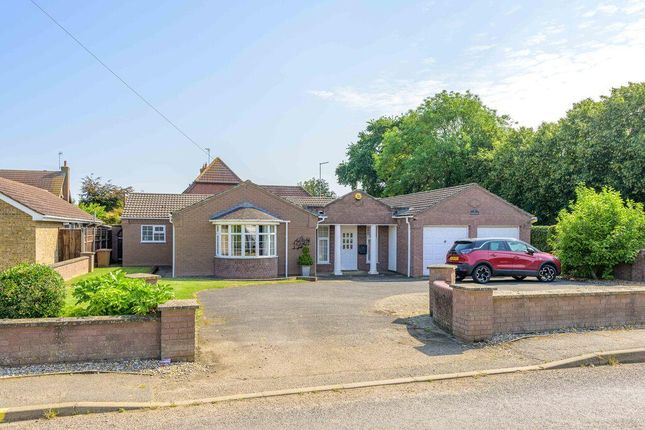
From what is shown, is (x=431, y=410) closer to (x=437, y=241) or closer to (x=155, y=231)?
(x=437, y=241)

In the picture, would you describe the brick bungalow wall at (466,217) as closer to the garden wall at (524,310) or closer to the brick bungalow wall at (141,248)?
the garden wall at (524,310)

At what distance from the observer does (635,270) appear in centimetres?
1930

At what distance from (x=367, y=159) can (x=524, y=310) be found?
4857 cm

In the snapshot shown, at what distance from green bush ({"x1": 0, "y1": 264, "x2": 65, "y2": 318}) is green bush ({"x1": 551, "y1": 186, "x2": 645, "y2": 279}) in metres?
18.8

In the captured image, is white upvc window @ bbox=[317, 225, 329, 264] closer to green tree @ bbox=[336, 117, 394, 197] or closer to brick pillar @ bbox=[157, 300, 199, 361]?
brick pillar @ bbox=[157, 300, 199, 361]

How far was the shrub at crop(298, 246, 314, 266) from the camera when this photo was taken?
75.3ft

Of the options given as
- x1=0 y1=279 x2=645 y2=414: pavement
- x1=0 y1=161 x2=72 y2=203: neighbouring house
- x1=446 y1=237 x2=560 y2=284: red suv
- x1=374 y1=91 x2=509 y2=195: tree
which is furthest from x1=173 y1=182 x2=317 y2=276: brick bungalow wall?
x1=0 y1=161 x2=72 y2=203: neighbouring house

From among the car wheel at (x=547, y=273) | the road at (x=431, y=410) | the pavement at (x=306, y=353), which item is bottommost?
the road at (x=431, y=410)

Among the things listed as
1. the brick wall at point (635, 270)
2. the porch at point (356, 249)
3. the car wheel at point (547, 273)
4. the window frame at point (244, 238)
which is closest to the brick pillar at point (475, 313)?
the car wheel at point (547, 273)

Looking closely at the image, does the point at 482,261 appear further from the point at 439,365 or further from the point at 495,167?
the point at 495,167

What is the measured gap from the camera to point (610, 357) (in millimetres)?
8148

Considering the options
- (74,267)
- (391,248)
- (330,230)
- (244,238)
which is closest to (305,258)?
(330,230)

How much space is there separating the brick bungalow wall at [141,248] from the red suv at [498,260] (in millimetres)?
16365

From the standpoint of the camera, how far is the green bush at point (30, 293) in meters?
7.85
